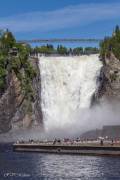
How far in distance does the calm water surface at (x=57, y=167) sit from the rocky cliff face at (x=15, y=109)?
55.2 meters

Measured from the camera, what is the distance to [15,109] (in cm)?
19262

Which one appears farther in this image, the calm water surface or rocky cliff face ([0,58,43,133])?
rocky cliff face ([0,58,43,133])

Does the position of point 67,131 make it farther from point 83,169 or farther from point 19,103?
point 83,169

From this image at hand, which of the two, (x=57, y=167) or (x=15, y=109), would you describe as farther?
(x=15, y=109)

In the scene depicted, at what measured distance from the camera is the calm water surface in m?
102

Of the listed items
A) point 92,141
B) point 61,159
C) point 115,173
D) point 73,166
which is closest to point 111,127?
point 92,141

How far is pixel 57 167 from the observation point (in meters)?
113

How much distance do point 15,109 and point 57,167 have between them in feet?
265

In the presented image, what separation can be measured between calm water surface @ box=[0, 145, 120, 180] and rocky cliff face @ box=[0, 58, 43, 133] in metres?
55.2

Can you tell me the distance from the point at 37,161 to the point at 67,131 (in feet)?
232

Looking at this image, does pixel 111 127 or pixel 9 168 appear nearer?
pixel 9 168

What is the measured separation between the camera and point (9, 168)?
113 meters

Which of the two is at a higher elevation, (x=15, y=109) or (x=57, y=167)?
(x=57, y=167)

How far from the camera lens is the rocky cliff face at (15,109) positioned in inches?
7490
